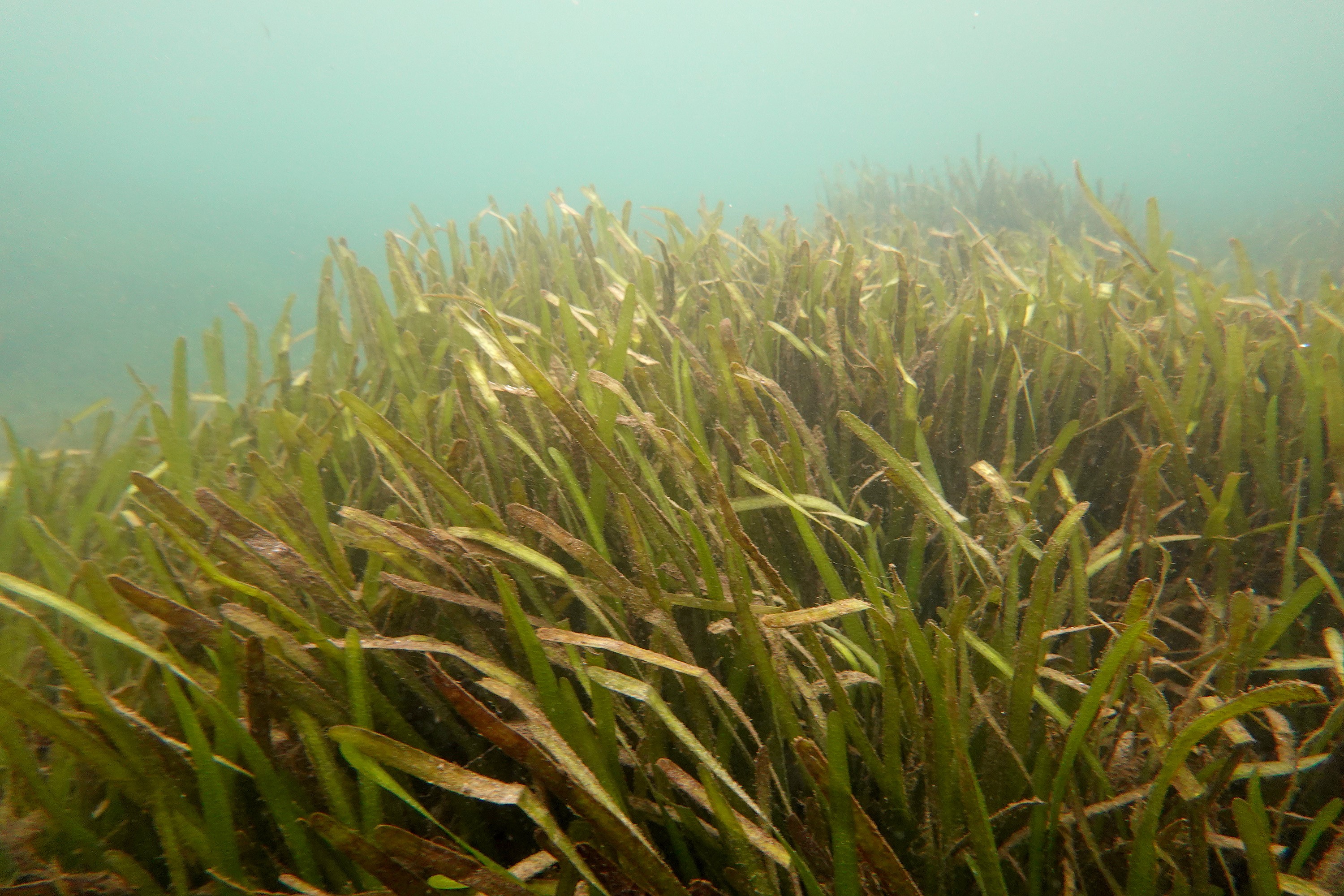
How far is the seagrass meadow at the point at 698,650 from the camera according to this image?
614mm

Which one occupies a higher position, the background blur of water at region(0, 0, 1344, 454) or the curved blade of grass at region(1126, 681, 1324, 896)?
the background blur of water at region(0, 0, 1344, 454)

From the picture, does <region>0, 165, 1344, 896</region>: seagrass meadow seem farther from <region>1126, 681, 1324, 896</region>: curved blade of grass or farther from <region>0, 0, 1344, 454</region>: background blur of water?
<region>0, 0, 1344, 454</region>: background blur of water

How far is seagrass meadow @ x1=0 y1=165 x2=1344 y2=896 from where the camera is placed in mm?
614

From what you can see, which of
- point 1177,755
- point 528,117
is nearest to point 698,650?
point 1177,755

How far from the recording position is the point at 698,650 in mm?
846

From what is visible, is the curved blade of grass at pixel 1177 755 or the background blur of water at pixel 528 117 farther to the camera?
the background blur of water at pixel 528 117

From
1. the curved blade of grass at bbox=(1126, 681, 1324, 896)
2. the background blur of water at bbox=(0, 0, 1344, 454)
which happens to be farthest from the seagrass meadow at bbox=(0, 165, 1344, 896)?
the background blur of water at bbox=(0, 0, 1344, 454)

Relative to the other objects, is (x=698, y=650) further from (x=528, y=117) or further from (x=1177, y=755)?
(x=528, y=117)

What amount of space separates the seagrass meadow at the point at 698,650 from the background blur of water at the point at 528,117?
5.24 metres

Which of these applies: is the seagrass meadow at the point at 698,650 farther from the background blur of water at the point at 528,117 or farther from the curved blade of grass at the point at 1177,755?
the background blur of water at the point at 528,117

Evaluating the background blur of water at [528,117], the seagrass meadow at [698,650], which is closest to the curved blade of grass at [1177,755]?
the seagrass meadow at [698,650]

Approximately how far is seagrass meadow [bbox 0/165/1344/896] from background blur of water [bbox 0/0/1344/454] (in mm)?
5243

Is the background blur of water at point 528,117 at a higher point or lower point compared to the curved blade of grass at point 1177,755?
higher

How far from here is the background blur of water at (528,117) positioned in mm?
10758
